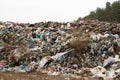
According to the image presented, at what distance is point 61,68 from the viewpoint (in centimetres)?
1269

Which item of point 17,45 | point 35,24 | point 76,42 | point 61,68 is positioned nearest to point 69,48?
point 76,42

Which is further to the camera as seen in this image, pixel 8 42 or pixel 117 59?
pixel 8 42

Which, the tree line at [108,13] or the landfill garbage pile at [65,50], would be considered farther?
the tree line at [108,13]

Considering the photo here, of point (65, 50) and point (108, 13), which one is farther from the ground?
point (108, 13)

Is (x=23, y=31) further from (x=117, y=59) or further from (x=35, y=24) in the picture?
(x=117, y=59)

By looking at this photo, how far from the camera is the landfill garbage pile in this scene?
12570 millimetres

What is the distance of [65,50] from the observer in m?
13.9

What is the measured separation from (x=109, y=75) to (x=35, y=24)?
23.3 feet

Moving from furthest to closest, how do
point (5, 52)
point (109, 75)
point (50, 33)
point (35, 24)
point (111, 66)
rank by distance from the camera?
1. point (35, 24)
2. point (50, 33)
3. point (5, 52)
4. point (111, 66)
5. point (109, 75)

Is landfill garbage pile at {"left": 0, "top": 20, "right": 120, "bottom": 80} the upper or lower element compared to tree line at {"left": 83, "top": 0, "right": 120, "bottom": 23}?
lower

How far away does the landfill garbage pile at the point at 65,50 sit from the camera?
12.6 m

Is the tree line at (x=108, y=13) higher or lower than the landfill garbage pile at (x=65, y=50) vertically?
higher

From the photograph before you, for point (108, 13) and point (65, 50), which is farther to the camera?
point (108, 13)

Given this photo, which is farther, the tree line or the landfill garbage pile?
the tree line
